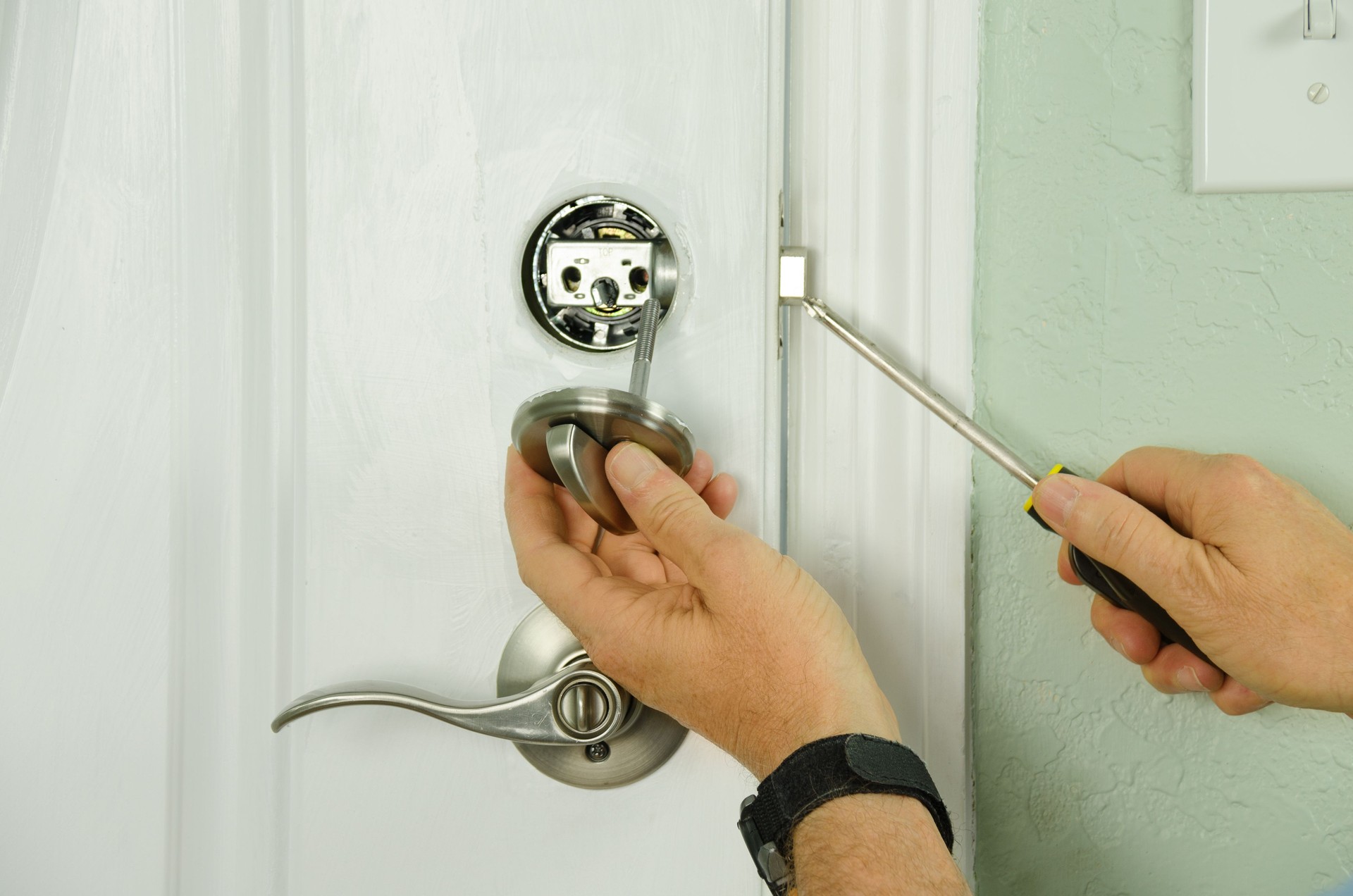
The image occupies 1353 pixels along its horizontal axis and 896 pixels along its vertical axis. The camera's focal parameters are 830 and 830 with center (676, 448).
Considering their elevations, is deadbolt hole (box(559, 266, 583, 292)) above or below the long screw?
above

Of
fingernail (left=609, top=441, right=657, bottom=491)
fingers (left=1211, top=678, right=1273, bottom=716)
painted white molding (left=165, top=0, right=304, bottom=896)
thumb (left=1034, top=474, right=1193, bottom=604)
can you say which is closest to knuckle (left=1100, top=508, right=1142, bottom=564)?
thumb (left=1034, top=474, right=1193, bottom=604)

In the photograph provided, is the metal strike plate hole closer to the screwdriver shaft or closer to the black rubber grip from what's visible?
the screwdriver shaft

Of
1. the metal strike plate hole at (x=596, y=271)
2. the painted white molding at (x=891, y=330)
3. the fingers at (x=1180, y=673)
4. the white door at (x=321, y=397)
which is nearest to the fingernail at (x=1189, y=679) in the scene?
the fingers at (x=1180, y=673)

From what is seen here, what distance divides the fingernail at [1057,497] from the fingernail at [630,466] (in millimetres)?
185

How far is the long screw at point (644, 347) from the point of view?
1.23ft

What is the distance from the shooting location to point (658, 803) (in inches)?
16.4

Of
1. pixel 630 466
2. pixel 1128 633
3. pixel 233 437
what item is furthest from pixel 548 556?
pixel 1128 633

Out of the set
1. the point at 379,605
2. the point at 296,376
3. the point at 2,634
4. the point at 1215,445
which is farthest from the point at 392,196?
the point at 1215,445

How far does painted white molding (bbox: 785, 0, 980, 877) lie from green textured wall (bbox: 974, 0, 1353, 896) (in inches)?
0.8

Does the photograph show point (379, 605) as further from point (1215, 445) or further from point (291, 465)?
point (1215, 445)

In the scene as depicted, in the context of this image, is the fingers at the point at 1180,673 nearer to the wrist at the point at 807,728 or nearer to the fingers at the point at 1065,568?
the fingers at the point at 1065,568

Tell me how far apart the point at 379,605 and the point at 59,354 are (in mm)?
213

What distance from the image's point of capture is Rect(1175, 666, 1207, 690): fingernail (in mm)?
415

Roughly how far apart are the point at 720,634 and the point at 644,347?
13 centimetres
